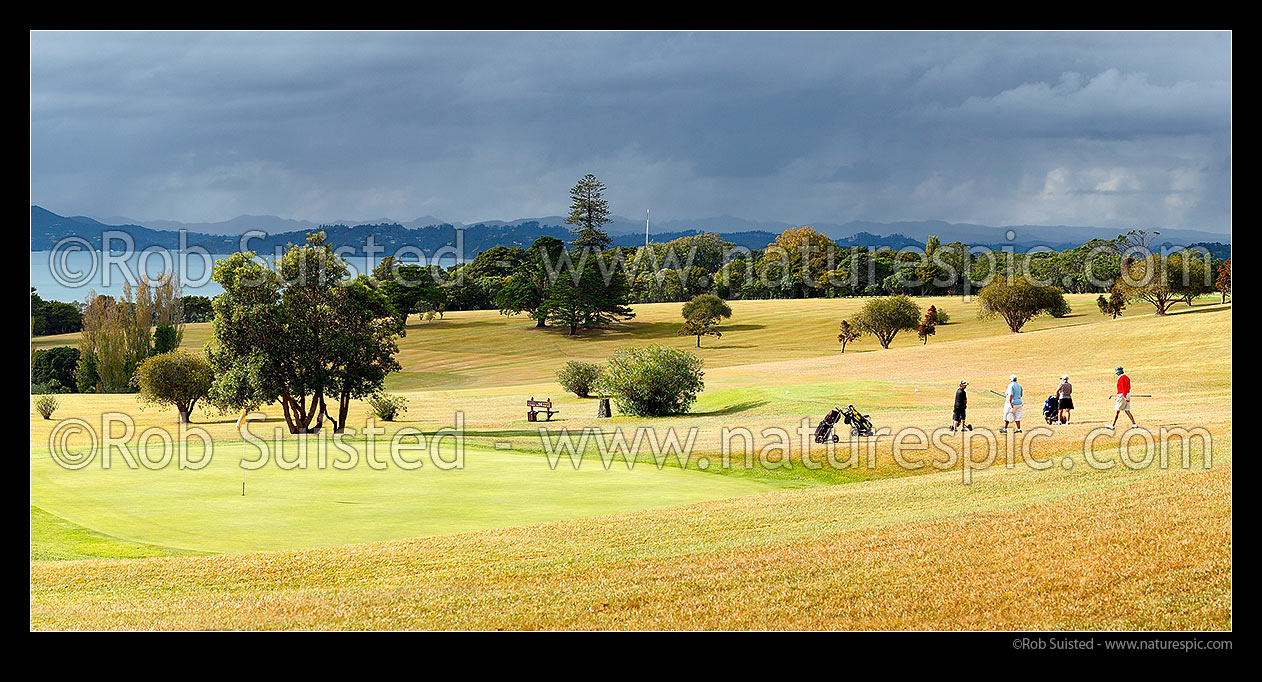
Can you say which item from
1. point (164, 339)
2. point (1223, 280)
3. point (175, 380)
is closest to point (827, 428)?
point (175, 380)

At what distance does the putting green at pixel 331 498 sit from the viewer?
19.9 metres

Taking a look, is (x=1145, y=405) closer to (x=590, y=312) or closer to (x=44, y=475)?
(x=44, y=475)

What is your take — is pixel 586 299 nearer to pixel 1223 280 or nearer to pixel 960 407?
pixel 1223 280

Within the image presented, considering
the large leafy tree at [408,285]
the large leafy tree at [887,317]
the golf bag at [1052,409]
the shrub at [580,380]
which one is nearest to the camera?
the golf bag at [1052,409]

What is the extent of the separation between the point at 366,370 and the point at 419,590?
103 ft

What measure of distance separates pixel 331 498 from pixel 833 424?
625 inches

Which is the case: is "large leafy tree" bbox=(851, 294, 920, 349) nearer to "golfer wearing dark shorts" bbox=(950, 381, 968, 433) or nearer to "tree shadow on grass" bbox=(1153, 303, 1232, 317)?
"tree shadow on grass" bbox=(1153, 303, 1232, 317)

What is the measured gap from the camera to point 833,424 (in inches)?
1266

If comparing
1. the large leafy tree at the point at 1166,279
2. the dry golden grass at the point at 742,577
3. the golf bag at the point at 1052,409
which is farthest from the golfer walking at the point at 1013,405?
the large leafy tree at the point at 1166,279

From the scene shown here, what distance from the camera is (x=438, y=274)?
146m

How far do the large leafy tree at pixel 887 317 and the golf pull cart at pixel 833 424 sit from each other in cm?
6396

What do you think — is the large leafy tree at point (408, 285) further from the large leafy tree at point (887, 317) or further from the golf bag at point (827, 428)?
the golf bag at point (827, 428)

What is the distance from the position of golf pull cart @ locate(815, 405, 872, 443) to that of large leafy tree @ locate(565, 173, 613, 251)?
13379 cm
